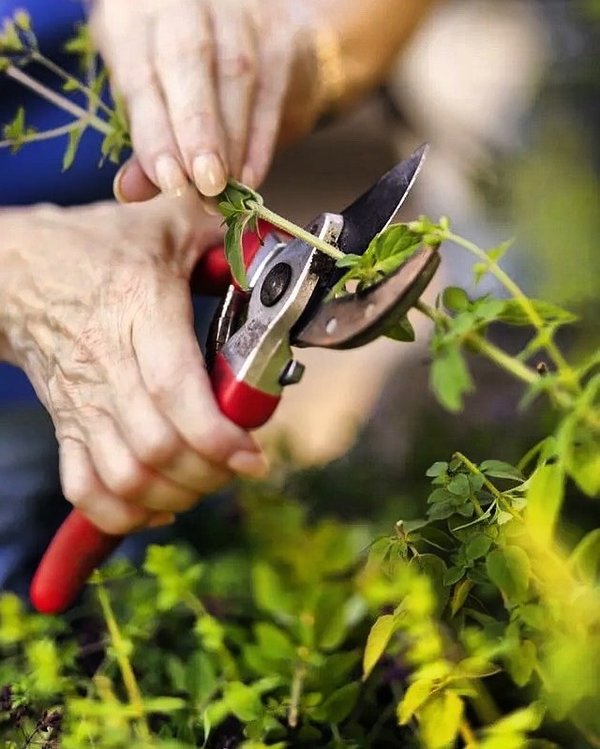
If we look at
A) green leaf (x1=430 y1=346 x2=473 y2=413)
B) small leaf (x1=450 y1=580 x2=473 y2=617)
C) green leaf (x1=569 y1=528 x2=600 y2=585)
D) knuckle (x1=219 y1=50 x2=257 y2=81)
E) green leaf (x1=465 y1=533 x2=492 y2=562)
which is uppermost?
green leaf (x1=430 y1=346 x2=473 y2=413)

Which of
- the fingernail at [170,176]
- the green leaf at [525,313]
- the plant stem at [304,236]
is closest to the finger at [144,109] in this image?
the fingernail at [170,176]

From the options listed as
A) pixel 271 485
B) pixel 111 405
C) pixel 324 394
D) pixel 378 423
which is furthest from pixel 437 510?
pixel 324 394

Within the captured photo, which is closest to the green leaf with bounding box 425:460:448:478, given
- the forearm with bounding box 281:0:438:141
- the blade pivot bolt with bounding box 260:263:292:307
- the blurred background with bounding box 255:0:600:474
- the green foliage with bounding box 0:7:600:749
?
the green foliage with bounding box 0:7:600:749

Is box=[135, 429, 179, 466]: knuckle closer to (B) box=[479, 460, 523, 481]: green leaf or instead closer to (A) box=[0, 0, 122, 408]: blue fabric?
(B) box=[479, 460, 523, 481]: green leaf

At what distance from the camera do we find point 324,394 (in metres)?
0.98

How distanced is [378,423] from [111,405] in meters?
0.34

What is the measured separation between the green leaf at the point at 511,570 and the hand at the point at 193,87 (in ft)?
0.70

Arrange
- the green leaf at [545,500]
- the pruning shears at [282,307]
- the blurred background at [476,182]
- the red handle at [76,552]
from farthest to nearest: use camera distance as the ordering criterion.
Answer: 1. the blurred background at [476,182]
2. the red handle at [76,552]
3. the pruning shears at [282,307]
4. the green leaf at [545,500]

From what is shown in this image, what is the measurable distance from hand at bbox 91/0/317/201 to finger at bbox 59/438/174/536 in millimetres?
137

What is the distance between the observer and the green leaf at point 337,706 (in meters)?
0.34

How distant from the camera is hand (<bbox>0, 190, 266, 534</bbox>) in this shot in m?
0.43

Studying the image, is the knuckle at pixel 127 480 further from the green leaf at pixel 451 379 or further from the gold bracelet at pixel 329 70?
the gold bracelet at pixel 329 70

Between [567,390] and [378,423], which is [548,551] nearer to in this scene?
[567,390]

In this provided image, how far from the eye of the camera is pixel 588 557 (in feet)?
0.92
